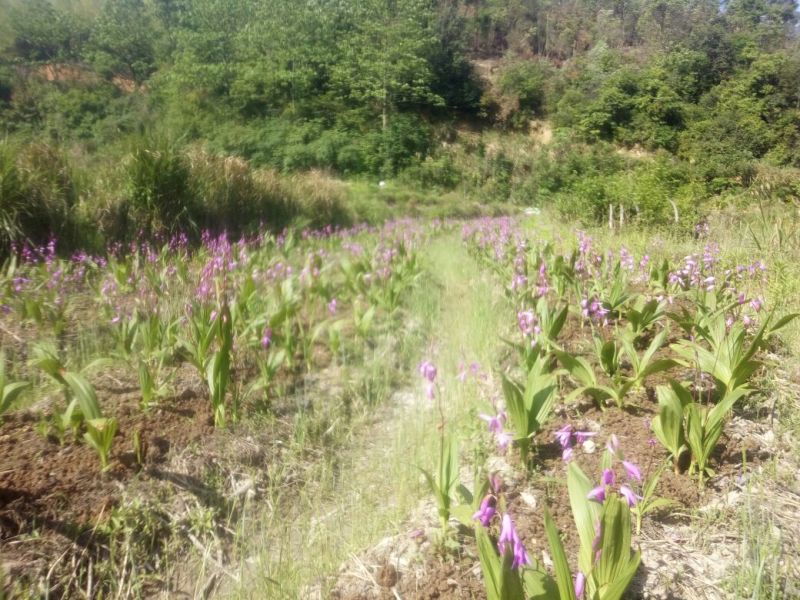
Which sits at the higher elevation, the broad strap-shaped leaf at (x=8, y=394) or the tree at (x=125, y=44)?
the tree at (x=125, y=44)

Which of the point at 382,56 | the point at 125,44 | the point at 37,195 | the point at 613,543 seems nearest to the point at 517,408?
Result: the point at 613,543

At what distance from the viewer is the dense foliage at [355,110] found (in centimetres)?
588

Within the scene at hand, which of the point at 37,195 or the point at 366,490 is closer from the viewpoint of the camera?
the point at 366,490

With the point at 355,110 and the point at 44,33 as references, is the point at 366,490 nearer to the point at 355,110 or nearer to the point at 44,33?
the point at 355,110

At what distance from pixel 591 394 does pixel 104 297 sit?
3.32 meters

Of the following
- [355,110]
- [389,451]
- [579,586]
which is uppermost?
[355,110]

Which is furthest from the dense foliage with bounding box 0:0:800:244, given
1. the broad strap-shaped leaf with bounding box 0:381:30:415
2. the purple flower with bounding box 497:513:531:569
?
the purple flower with bounding box 497:513:531:569

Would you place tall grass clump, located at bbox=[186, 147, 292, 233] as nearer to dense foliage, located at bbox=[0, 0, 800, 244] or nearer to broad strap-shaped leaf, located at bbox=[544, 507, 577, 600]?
dense foliage, located at bbox=[0, 0, 800, 244]

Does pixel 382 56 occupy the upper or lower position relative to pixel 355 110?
upper

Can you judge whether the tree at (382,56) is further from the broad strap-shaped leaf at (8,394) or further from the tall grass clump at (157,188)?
the broad strap-shaped leaf at (8,394)

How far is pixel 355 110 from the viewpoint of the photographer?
22.5 meters

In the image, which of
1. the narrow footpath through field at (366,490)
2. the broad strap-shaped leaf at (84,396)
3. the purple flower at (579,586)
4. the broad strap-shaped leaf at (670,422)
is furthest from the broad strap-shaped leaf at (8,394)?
the broad strap-shaped leaf at (670,422)

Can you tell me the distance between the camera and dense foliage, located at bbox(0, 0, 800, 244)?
19.3ft

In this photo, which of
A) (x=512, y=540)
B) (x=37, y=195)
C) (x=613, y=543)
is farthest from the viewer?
(x=37, y=195)
